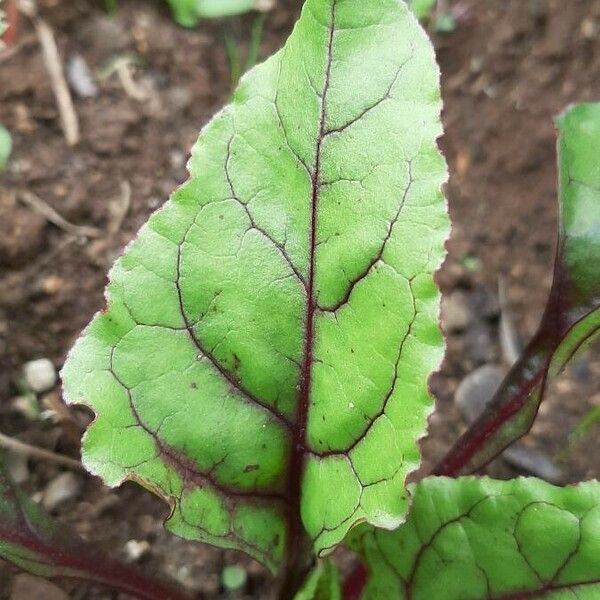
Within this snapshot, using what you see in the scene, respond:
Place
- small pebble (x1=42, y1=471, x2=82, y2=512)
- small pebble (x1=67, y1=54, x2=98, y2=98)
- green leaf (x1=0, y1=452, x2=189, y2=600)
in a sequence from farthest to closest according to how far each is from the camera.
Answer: small pebble (x1=67, y1=54, x2=98, y2=98) < small pebble (x1=42, y1=471, x2=82, y2=512) < green leaf (x1=0, y1=452, x2=189, y2=600)

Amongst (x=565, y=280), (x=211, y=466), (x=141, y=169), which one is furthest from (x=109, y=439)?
(x=141, y=169)

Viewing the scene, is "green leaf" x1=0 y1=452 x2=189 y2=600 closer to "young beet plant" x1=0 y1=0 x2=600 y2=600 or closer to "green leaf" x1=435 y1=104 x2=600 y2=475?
"young beet plant" x1=0 y1=0 x2=600 y2=600

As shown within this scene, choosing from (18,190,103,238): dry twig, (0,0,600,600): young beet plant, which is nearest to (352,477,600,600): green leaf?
(0,0,600,600): young beet plant

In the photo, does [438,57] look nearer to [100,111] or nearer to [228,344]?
[100,111]

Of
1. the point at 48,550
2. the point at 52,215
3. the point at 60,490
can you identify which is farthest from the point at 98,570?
the point at 52,215

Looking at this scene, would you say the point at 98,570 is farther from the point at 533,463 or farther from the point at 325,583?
the point at 533,463

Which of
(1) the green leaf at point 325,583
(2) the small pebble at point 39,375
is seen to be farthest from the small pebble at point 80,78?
(1) the green leaf at point 325,583
